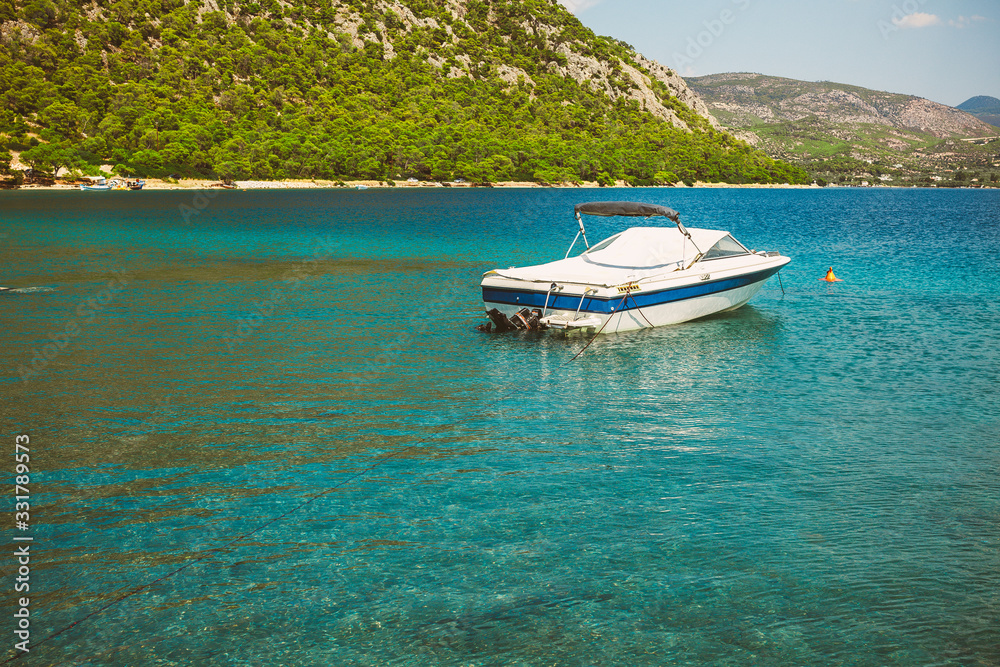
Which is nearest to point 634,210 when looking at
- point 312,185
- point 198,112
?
point 312,185

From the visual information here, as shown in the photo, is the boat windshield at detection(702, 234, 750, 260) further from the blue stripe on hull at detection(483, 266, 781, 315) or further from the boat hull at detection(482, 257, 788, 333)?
the blue stripe on hull at detection(483, 266, 781, 315)

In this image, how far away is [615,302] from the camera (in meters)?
18.0

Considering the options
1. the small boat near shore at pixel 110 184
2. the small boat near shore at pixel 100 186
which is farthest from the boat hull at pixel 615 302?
the small boat near shore at pixel 100 186

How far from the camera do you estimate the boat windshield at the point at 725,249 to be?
2150 cm

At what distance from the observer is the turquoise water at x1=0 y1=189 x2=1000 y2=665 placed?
20.6ft

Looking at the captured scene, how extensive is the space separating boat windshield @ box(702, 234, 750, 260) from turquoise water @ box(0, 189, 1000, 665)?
2.35 m

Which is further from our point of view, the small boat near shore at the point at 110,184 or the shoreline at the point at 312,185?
the shoreline at the point at 312,185

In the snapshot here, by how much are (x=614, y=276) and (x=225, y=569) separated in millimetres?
14424

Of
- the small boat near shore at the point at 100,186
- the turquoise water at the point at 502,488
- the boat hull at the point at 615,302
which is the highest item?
the small boat near shore at the point at 100,186

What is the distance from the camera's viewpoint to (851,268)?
35.2 meters

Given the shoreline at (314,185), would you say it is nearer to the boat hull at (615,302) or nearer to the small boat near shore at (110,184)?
the small boat near shore at (110,184)

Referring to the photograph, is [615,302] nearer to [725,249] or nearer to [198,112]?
[725,249]

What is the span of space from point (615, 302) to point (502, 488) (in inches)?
380

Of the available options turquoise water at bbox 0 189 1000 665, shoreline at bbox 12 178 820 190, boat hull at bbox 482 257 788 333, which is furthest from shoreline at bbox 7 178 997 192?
boat hull at bbox 482 257 788 333
